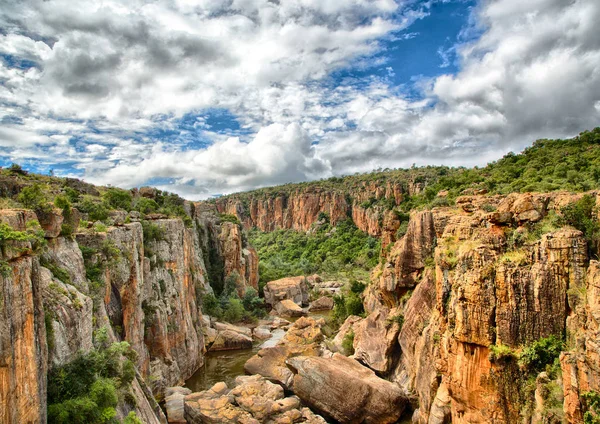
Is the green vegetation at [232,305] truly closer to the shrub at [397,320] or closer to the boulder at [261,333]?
the boulder at [261,333]

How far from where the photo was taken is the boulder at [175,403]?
2330cm

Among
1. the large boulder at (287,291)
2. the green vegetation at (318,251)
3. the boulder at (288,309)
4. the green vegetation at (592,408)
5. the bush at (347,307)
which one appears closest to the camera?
the green vegetation at (592,408)

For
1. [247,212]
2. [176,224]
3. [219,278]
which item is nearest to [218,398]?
→ [176,224]

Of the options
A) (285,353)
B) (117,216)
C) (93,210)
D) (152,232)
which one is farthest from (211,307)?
(93,210)

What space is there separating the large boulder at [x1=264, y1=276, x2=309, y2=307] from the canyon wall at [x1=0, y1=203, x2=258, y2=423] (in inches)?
630

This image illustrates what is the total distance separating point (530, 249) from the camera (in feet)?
51.1

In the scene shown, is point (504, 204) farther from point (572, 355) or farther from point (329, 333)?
point (329, 333)

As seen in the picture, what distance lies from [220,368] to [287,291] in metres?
24.2

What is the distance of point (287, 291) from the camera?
57406 mm

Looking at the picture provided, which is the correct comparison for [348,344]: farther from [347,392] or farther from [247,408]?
[247,408]

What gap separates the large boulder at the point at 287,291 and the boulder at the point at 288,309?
267cm

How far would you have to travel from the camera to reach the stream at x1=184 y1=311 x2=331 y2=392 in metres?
30.7

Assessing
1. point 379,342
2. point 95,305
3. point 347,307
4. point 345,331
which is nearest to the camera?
point 95,305

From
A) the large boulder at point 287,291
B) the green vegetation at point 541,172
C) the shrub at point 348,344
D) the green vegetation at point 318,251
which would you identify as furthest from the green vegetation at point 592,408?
A: the green vegetation at point 318,251
